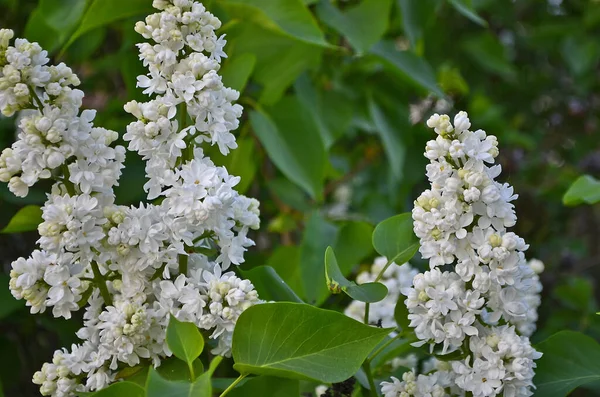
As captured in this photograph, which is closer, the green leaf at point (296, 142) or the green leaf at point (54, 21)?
the green leaf at point (54, 21)

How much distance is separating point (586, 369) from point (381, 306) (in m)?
0.20

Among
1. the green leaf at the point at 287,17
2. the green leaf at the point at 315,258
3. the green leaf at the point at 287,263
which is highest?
the green leaf at the point at 287,17

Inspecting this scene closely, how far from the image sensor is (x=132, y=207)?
1.41ft

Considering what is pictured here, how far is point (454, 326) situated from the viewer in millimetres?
424

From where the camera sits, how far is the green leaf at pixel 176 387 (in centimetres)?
36

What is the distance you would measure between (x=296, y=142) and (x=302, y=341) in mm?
446

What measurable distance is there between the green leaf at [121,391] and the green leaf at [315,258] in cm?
32

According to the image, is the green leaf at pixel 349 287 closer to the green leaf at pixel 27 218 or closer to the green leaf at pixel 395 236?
the green leaf at pixel 395 236

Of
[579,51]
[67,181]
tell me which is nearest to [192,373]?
[67,181]

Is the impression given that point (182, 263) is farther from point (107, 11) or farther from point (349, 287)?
point (107, 11)

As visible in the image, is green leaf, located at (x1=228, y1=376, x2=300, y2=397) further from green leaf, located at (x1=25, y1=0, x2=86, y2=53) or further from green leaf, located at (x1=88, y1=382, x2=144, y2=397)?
green leaf, located at (x1=25, y1=0, x2=86, y2=53)

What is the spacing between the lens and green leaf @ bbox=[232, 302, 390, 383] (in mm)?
405

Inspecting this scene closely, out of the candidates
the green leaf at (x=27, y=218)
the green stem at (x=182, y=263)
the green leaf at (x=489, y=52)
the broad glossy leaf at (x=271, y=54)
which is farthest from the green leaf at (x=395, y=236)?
the green leaf at (x=489, y=52)

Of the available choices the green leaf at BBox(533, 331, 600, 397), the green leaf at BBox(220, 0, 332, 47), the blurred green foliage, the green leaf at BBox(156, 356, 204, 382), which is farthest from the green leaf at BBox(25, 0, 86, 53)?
the green leaf at BBox(533, 331, 600, 397)
